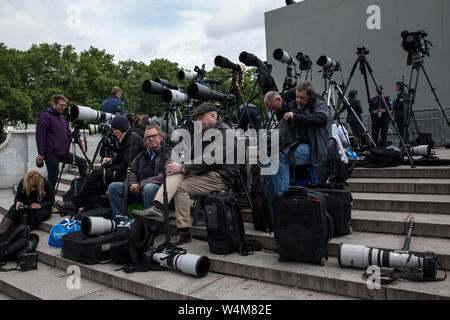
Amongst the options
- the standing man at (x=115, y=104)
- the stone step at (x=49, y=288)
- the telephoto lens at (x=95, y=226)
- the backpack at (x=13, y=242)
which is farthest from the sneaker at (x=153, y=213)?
the standing man at (x=115, y=104)

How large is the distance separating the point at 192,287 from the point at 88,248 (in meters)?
1.34

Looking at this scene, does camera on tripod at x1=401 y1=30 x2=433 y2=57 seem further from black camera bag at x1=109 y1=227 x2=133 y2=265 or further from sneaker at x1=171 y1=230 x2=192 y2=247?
black camera bag at x1=109 y1=227 x2=133 y2=265

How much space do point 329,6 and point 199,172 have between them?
11523mm

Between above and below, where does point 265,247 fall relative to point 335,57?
below

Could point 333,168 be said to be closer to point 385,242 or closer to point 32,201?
Result: point 385,242

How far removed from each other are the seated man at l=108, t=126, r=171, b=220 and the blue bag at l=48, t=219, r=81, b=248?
1.51 feet

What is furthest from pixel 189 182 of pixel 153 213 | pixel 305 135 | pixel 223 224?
pixel 305 135

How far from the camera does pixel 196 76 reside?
18.9ft

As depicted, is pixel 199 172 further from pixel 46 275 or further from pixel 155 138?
pixel 46 275

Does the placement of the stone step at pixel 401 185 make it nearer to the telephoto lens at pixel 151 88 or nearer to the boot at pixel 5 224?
the telephoto lens at pixel 151 88

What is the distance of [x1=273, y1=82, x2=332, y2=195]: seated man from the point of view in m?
3.66

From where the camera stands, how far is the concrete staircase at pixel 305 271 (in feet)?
8.87

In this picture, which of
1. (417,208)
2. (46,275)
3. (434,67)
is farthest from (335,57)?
(46,275)

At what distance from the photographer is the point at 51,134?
5637 mm
